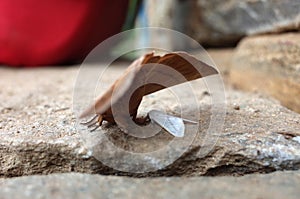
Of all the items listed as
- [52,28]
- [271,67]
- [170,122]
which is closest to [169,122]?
[170,122]

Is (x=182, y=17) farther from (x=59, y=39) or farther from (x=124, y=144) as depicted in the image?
(x=124, y=144)

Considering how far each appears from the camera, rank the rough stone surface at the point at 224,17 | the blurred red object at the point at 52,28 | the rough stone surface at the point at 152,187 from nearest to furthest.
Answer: the rough stone surface at the point at 152,187
the rough stone surface at the point at 224,17
the blurred red object at the point at 52,28

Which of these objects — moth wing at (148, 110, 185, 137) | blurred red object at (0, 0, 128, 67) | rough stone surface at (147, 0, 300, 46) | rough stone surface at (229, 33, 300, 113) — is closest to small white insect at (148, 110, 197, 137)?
moth wing at (148, 110, 185, 137)

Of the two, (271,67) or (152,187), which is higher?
(152,187)

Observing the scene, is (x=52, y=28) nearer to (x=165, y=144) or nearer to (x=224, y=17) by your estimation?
(x=224, y=17)

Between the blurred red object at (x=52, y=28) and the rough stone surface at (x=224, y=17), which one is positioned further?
the blurred red object at (x=52, y=28)

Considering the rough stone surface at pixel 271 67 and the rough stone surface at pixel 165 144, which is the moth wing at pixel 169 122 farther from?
the rough stone surface at pixel 271 67

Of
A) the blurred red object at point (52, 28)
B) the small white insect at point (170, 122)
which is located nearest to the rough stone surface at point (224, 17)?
the blurred red object at point (52, 28)
